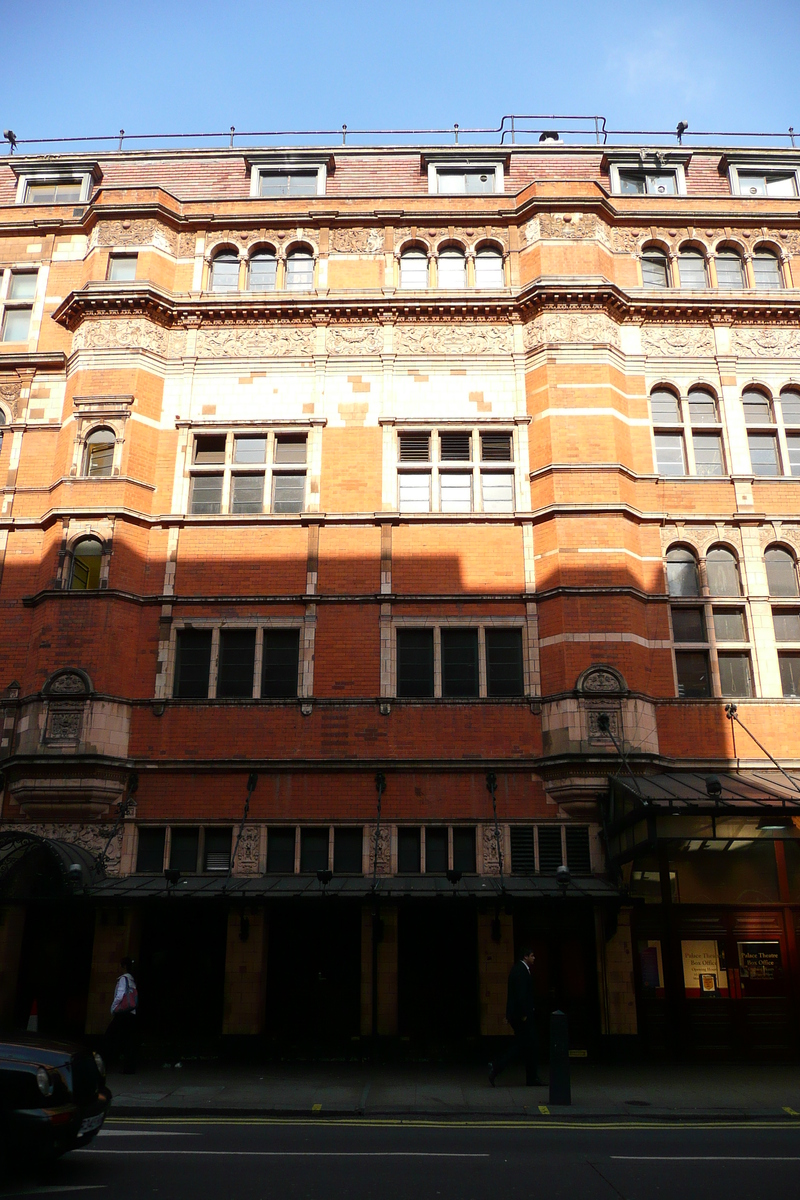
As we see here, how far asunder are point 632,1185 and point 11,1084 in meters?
5.96

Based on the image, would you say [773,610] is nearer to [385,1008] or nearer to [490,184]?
[385,1008]

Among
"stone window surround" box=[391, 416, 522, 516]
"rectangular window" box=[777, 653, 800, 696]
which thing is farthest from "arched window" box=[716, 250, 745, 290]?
"rectangular window" box=[777, 653, 800, 696]

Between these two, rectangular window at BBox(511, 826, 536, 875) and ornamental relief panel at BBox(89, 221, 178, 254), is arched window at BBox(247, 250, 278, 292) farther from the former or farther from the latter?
rectangular window at BBox(511, 826, 536, 875)

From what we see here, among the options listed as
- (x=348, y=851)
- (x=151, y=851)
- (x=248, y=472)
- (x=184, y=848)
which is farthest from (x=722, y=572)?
(x=151, y=851)

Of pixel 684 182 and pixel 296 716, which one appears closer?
pixel 296 716

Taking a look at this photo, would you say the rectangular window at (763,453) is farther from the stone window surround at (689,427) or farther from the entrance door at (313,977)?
the entrance door at (313,977)

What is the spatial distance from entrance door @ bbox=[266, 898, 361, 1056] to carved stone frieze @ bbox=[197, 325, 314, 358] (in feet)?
41.5

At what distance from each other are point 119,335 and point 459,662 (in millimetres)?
11139

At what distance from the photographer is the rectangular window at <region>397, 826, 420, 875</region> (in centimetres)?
1733

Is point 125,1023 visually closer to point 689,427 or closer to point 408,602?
point 408,602

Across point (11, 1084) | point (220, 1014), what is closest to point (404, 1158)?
point (11, 1084)

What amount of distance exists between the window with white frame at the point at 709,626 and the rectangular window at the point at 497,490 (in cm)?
379

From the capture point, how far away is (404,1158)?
9367 millimetres

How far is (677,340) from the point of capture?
838 inches
